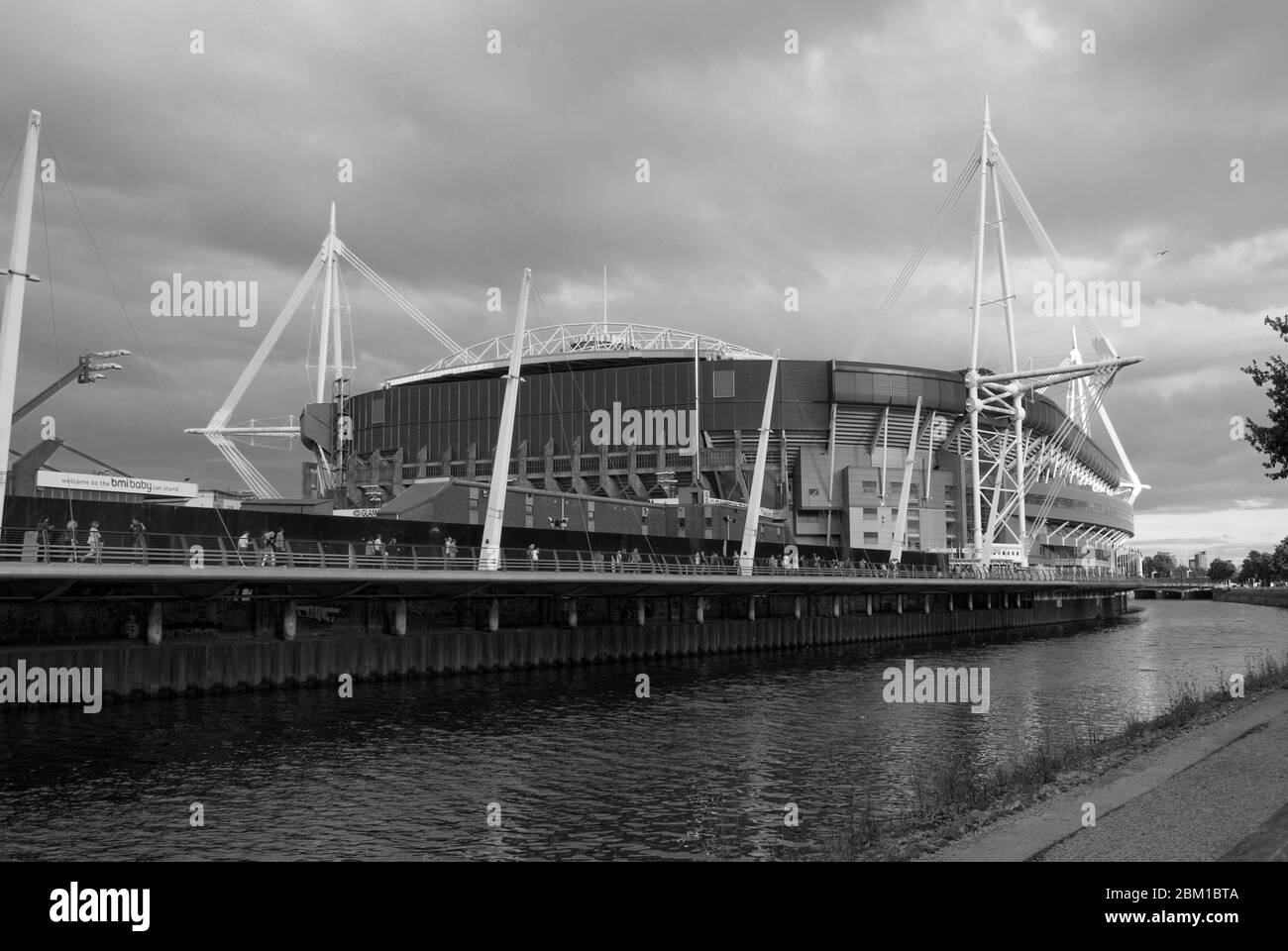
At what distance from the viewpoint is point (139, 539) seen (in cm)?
3828

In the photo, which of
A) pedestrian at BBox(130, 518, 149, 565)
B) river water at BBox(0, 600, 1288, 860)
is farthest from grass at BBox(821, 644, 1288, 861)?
pedestrian at BBox(130, 518, 149, 565)

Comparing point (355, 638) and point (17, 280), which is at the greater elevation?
point (17, 280)

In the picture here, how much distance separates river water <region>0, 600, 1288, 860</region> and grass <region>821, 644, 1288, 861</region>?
828 mm

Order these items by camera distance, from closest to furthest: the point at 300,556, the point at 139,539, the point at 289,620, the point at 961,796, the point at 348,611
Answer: the point at 961,796
the point at 139,539
the point at 300,556
the point at 289,620
the point at 348,611

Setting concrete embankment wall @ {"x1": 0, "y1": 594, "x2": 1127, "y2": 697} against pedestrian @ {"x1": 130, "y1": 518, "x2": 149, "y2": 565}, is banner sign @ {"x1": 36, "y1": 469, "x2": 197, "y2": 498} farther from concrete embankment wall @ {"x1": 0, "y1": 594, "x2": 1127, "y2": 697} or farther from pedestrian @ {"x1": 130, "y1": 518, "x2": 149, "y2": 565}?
concrete embankment wall @ {"x1": 0, "y1": 594, "x2": 1127, "y2": 697}

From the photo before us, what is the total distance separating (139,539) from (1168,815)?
3518 cm

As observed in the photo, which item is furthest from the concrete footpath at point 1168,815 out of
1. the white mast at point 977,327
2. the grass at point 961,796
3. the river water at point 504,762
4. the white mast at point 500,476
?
the white mast at point 977,327

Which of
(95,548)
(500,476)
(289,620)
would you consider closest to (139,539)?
(95,548)

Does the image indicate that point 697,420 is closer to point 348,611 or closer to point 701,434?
point 701,434

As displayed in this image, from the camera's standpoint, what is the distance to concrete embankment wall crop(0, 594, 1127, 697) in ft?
122

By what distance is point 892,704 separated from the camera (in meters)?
41.9

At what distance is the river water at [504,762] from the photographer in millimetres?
20500

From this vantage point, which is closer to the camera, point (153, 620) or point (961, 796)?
point (961, 796)
